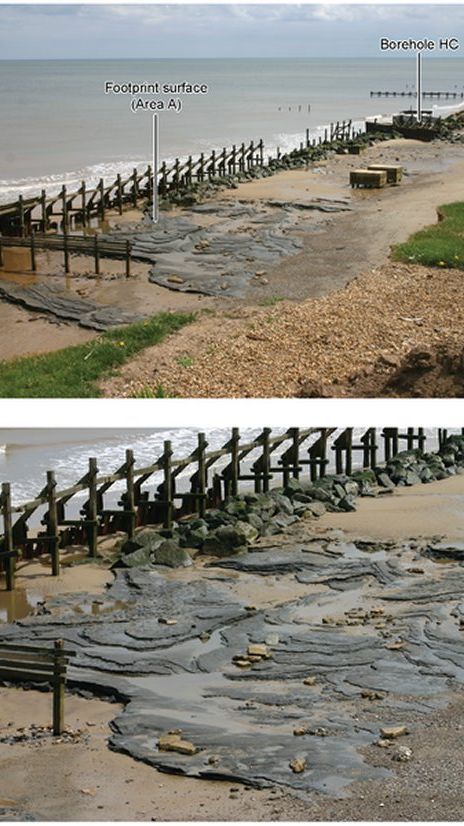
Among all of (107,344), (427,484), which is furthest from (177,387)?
(427,484)

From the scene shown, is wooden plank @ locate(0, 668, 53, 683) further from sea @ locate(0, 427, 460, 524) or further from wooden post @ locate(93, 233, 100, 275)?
sea @ locate(0, 427, 460, 524)

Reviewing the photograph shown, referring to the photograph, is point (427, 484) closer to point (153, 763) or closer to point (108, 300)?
point (108, 300)

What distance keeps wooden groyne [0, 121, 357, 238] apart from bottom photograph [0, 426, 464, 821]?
2376 millimetres

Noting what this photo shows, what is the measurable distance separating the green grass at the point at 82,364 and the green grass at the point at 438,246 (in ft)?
5.05

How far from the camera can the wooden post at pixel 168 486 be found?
11.1 m

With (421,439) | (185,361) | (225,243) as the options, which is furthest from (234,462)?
(185,361)

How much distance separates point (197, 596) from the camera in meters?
9.69

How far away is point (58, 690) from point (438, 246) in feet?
12.2

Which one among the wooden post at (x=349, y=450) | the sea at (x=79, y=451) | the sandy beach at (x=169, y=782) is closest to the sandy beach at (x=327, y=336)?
the sandy beach at (x=169, y=782)

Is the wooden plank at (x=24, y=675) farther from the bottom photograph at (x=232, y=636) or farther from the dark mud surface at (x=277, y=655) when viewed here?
the dark mud surface at (x=277, y=655)

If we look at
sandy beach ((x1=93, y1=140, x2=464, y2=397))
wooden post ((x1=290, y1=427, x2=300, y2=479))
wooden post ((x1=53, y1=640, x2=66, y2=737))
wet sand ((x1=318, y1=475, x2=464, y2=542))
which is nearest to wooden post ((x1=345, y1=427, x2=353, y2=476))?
wooden post ((x1=290, y1=427, x2=300, y2=479))

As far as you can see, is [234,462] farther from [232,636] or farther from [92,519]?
[232,636]

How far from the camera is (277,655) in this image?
845 cm

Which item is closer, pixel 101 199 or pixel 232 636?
pixel 232 636
